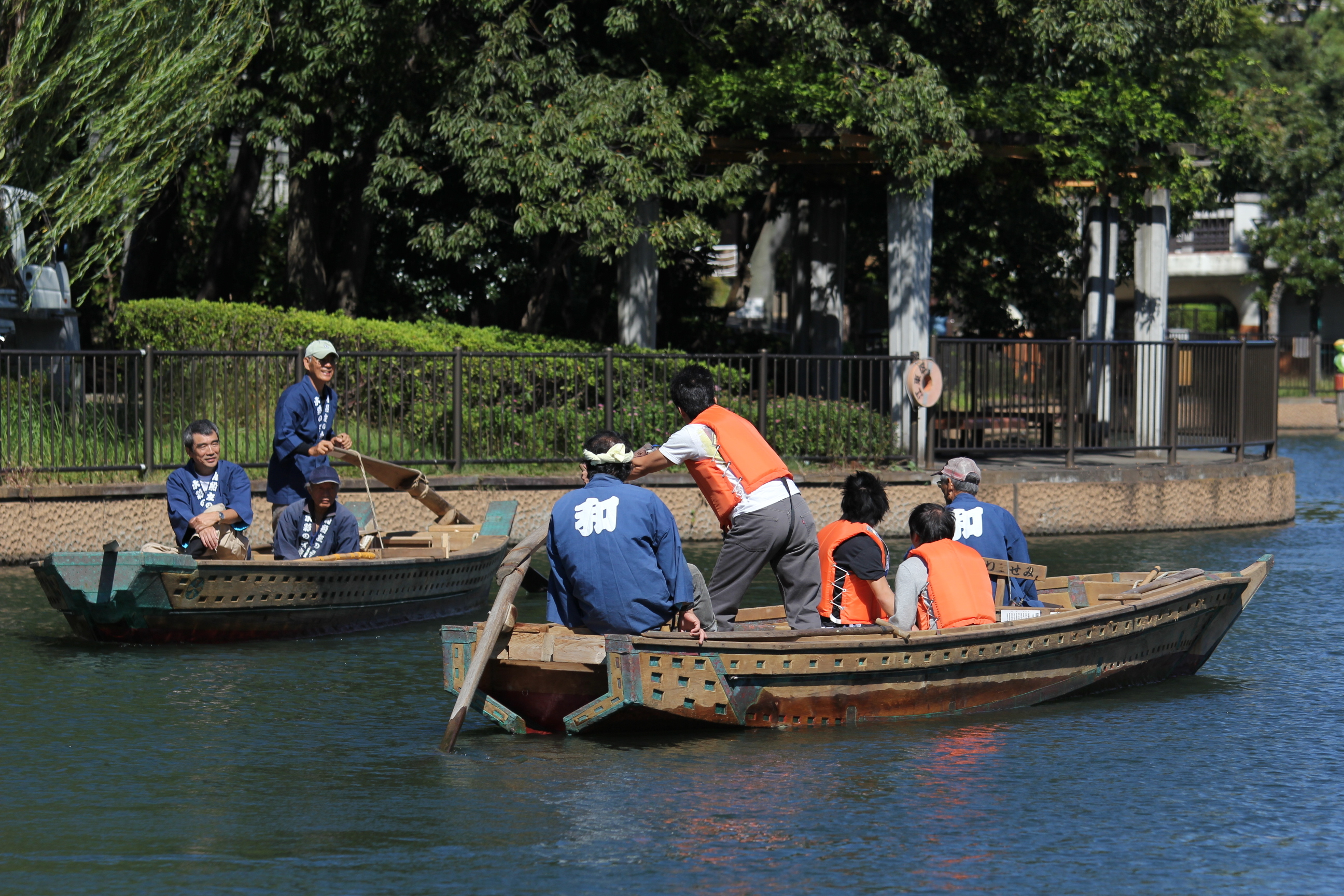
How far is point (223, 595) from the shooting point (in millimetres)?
11438

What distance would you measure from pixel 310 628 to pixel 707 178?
9.61 meters

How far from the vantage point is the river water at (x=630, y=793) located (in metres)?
6.57

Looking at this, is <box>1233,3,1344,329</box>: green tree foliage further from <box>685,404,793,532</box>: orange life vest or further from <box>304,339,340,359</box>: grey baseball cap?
<box>685,404,793,532</box>: orange life vest

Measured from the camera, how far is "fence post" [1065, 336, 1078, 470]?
760 inches

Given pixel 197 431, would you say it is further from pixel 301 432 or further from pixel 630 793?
pixel 630 793

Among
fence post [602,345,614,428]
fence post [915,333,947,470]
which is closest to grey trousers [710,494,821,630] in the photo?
fence post [602,345,614,428]

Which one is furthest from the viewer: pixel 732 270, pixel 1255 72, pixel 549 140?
pixel 732 270

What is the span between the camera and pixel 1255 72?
46438mm

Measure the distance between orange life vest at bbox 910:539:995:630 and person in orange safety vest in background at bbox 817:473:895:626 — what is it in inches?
10.2

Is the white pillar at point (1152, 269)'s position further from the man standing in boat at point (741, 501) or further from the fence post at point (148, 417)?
the man standing in boat at point (741, 501)

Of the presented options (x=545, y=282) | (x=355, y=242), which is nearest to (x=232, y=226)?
(x=355, y=242)

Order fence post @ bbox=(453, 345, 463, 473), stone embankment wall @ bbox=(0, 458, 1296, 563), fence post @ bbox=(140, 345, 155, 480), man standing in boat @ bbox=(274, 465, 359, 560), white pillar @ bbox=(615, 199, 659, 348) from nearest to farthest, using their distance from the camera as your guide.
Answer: man standing in boat @ bbox=(274, 465, 359, 560) → stone embankment wall @ bbox=(0, 458, 1296, 563) → fence post @ bbox=(140, 345, 155, 480) → fence post @ bbox=(453, 345, 463, 473) → white pillar @ bbox=(615, 199, 659, 348)

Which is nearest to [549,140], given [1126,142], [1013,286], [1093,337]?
[1126,142]

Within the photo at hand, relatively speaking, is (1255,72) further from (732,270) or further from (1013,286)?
(1013,286)
